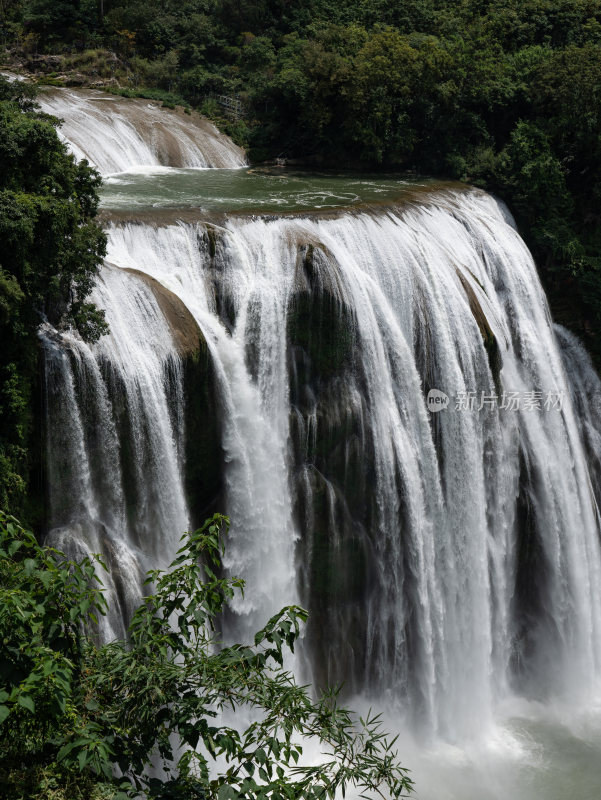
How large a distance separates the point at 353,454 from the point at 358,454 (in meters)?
0.10

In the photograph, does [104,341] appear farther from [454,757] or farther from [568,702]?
[568,702]

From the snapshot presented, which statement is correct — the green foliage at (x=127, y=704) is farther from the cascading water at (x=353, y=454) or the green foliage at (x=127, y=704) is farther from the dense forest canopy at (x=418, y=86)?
the dense forest canopy at (x=418, y=86)

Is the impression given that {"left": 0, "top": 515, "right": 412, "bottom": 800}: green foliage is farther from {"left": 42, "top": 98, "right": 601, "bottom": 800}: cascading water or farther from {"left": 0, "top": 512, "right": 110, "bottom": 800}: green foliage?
{"left": 42, "top": 98, "right": 601, "bottom": 800}: cascading water

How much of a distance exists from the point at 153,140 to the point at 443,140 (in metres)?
9.17

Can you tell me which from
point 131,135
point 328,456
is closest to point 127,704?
point 328,456

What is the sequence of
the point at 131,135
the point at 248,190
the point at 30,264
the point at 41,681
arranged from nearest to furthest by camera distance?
the point at 41,681
the point at 30,264
the point at 248,190
the point at 131,135

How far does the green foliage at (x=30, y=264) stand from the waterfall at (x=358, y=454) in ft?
1.54

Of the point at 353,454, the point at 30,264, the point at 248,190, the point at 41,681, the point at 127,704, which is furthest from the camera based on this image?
the point at 248,190

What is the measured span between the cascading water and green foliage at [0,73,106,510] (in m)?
0.44

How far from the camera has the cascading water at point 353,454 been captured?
43.0 feet

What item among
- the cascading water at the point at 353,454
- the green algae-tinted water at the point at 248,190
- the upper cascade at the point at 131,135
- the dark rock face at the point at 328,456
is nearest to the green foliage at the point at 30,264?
the cascading water at the point at 353,454

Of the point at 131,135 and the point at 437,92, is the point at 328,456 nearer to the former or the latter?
the point at 131,135

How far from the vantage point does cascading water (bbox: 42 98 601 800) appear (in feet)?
43.0

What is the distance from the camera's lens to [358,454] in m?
16.0
